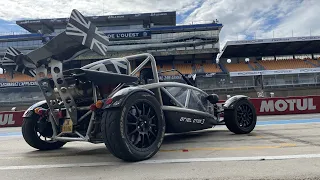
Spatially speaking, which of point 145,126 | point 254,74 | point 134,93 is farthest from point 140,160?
point 254,74

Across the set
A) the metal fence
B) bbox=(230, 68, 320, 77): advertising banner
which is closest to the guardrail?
the metal fence

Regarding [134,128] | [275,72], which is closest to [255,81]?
[275,72]

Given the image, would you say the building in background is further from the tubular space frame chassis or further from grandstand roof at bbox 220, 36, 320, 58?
the tubular space frame chassis

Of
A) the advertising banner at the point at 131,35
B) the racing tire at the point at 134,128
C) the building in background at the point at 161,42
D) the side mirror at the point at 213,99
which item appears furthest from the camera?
the advertising banner at the point at 131,35

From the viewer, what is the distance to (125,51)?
4238 centimetres

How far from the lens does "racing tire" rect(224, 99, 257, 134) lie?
21.5 ft

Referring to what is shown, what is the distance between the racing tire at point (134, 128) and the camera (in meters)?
3.58

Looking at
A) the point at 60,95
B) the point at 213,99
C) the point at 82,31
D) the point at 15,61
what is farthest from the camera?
the point at 213,99

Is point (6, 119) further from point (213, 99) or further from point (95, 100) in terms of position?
point (95, 100)

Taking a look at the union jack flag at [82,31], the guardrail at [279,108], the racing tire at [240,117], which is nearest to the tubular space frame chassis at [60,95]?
the union jack flag at [82,31]

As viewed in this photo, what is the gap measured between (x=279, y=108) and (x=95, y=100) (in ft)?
45.8

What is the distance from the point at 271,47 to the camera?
126ft

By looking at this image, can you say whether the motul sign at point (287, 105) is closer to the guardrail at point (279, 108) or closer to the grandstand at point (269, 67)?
the guardrail at point (279, 108)

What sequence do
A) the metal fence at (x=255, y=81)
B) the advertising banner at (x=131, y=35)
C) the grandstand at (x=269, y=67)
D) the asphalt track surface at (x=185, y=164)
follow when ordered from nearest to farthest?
the asphalt track surface at (x=185, y=164), the grandstand at (x=269, y=67), the metal fence at (x=255, y=81), the advertising banner at (x=131, y=35)
